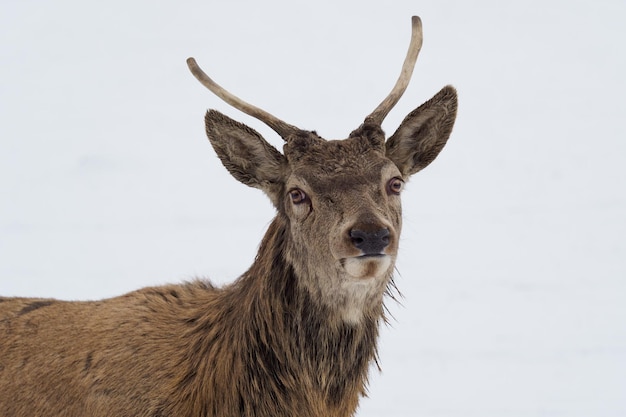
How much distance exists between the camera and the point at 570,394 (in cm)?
936

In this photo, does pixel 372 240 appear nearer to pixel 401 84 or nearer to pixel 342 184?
pixel 342 184

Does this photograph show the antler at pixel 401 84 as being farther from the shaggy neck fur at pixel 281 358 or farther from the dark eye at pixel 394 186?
the shaggy neck fur at pixel 281 358

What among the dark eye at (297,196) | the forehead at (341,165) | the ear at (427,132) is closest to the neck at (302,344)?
the dark eye at (297,196)

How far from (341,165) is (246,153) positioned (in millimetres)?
646

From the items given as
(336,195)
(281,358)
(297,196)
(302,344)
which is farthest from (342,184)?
(281,358)

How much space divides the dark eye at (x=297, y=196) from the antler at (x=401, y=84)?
0.57m

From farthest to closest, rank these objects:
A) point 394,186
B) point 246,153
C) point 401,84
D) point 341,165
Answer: point 401,84 < point 246,153 < point 394,186 < point 341,165

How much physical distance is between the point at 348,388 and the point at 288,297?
560mm

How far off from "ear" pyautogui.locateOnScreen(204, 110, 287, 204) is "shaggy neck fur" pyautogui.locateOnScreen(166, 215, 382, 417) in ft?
1.14

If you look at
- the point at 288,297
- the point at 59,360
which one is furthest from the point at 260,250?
the point at 59,360

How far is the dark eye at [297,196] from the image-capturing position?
5.22 m

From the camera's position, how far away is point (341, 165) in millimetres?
A: 5195

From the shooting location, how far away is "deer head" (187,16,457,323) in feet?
15.9

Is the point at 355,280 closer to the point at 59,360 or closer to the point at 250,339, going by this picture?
the point at 250,339
